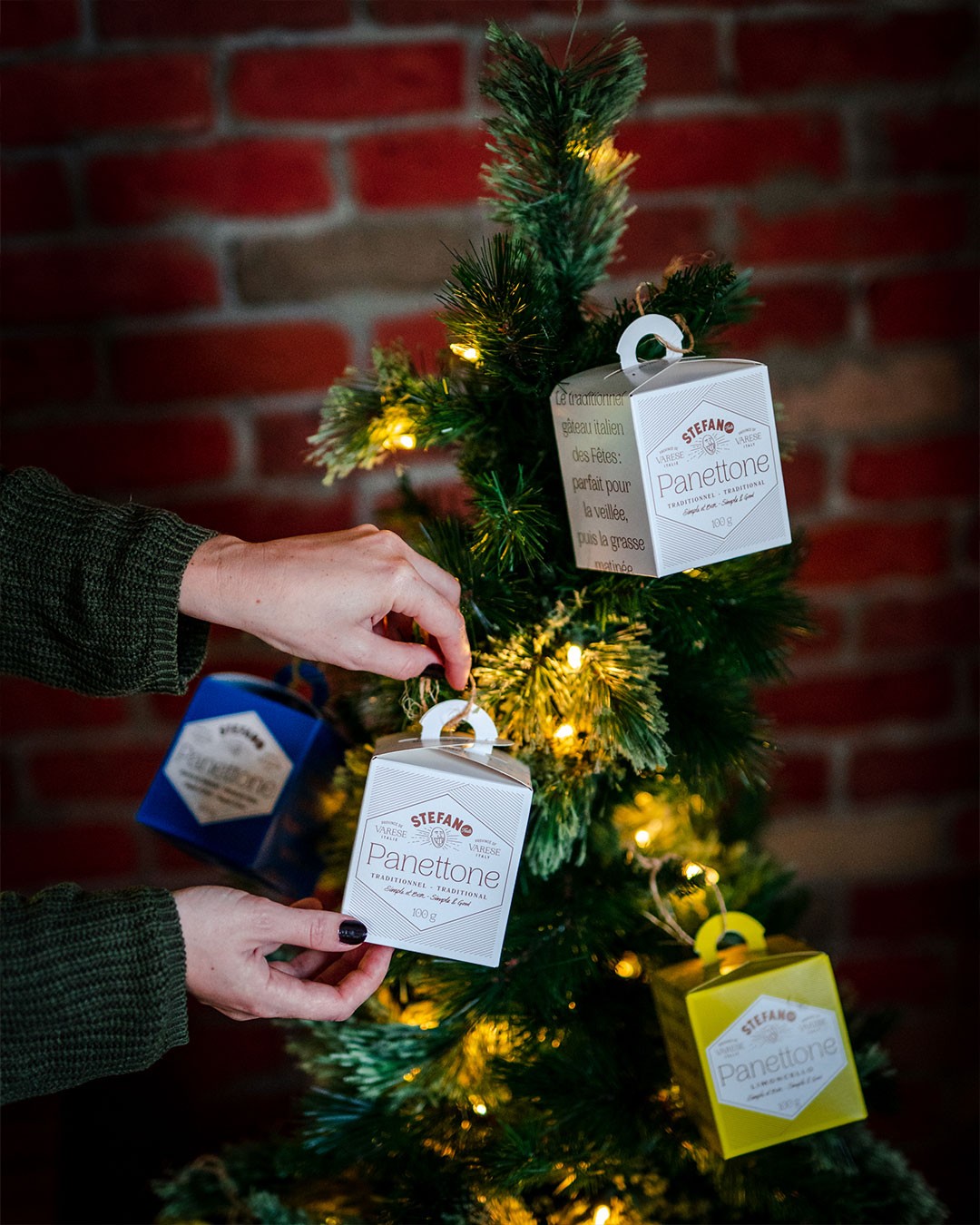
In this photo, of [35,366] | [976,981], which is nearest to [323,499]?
[35,366]

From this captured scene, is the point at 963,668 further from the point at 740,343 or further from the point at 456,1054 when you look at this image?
the point at 456,1054

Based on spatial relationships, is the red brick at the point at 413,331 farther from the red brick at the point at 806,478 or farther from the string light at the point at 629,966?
the string light at the point at 629,966

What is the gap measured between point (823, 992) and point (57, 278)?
0.92m

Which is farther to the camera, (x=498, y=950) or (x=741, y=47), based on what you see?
(x=741, y=47)

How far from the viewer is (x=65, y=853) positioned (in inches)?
44.3

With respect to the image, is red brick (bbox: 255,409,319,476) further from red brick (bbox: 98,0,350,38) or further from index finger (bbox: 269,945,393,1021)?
index finger (bbox: 269,945,393,1021)

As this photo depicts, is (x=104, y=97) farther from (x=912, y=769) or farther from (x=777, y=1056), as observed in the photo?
(x=912, y=769)

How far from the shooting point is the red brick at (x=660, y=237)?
3.36ft

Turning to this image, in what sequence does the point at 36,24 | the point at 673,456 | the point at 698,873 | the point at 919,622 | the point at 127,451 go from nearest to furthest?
the point at 673,456
the point at 698,873
the point at 36,24
the point at 127,451
the point at 919,622

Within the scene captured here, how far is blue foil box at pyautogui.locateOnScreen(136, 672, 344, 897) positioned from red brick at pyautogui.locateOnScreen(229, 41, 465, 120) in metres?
0.60

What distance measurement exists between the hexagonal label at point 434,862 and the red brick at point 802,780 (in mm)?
684

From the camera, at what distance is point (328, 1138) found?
67 centimetres

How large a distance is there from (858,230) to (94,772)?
39.2 inches

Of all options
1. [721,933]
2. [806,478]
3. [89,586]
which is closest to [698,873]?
[721,933]
